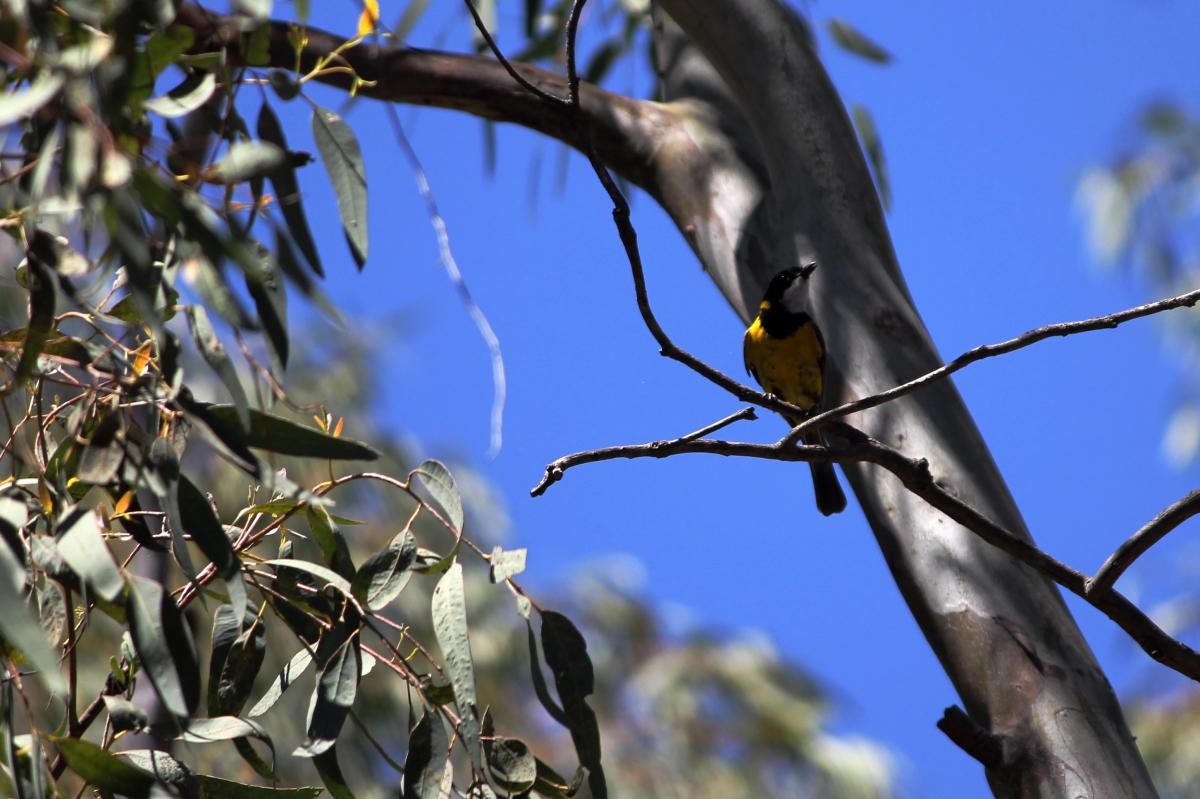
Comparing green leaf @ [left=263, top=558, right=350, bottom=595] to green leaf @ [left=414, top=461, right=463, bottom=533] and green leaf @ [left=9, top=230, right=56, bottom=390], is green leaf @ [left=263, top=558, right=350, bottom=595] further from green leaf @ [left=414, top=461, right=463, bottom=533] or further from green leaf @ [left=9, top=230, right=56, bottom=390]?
green leaf @ [left=9, top=230, right=56, bottom=390]

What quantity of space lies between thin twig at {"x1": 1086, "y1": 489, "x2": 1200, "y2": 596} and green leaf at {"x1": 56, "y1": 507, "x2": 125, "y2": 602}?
3.54 ft

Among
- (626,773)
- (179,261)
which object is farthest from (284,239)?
(626,773)

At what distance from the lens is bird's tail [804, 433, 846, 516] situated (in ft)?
12.6

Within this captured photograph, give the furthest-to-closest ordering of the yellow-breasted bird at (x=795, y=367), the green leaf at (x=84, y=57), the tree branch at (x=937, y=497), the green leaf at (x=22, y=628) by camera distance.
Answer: the yellow-breasted bird at (x=795, y=367), the tree branch at (x=937, y=497), the green leaf at (x=84, y=57), the green leaf at (x=22, y=628)

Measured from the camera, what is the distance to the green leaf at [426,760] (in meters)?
1.50

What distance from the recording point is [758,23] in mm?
2336

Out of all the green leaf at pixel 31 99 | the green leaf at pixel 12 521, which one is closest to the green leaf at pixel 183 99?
the green leaf at pixel 31 99

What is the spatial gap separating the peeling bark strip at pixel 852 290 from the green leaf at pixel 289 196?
6.0 inches

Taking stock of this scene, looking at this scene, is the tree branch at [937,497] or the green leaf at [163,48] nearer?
the green leaf at [163,48]

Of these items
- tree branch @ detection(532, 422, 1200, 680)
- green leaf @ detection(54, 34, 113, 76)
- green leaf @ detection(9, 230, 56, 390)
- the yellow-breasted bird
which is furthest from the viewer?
the yellow-breasted bird

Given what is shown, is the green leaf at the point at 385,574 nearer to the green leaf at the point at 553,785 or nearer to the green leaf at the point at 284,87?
the green leaf at the point at 553,785

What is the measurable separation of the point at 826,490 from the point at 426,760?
2559 millimetres

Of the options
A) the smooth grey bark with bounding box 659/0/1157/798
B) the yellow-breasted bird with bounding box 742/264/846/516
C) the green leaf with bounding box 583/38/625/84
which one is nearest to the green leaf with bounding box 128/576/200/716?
the smooth grey bark with bounding box 659/0/1157/798

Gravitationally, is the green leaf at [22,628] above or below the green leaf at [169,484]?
below
